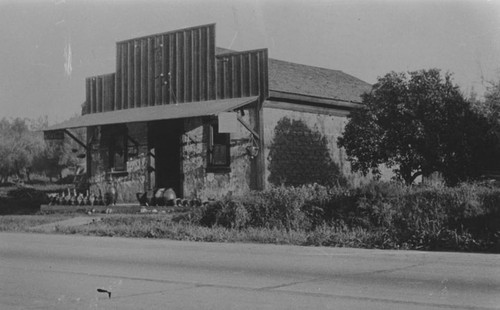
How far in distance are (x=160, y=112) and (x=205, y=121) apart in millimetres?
1982

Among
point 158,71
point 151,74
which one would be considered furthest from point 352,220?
point 151,74

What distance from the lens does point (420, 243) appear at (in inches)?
520

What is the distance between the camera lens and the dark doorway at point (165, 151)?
26359 mm

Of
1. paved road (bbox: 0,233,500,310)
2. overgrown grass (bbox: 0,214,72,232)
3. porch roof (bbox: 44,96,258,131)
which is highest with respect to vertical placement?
porch roof (bbox: 44,96,258,131)

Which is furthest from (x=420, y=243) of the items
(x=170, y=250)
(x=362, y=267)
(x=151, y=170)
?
(x=151, y=170)

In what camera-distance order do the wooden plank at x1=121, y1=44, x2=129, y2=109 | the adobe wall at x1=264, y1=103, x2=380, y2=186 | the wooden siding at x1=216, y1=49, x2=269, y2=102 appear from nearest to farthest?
the wooden siding at x1=216, y1=49, x2=269, y2=102 < the adobe wall at x1=264, y1=103, x2=380, y2=186 < the wooden plank at x1=121, y1=44, x2=129, y2=109

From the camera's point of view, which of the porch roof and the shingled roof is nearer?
the porch roof

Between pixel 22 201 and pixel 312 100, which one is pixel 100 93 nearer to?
pixel 22 201

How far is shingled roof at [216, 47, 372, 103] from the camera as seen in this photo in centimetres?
2572

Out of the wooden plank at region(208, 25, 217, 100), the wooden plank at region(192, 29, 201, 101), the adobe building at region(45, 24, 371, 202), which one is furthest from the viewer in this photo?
the wooden plank at region(192, 29, 201, 101)

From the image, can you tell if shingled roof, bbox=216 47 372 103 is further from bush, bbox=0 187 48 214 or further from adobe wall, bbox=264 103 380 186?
bush, bbox=0 187 48 214

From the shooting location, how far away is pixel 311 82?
1101 inches

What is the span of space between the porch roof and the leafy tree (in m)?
4.65

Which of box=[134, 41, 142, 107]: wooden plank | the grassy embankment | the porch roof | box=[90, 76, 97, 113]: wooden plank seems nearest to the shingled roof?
the porch roof
